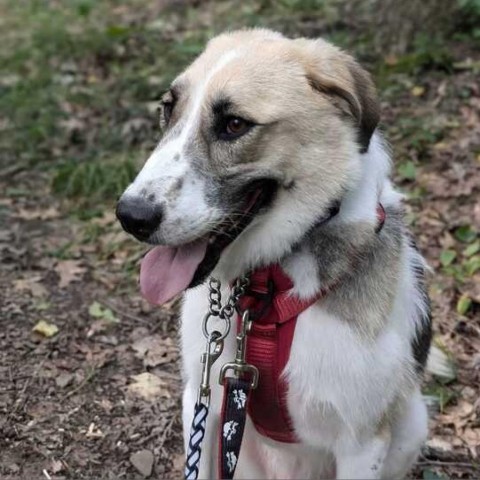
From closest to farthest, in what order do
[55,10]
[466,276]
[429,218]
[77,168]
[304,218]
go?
[304,218] < [466,276] < [429,218] < [77,168] < [55,10]

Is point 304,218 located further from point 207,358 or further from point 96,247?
point 96,247

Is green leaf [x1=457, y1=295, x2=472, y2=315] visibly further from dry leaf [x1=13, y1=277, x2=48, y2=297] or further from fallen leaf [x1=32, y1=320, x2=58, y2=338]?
dry leaf [x1=13, y1=277, x2=48, y2=297]

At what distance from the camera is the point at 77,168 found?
5.79 m

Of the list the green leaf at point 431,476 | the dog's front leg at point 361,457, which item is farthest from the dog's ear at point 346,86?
the green leaf at point 431,476

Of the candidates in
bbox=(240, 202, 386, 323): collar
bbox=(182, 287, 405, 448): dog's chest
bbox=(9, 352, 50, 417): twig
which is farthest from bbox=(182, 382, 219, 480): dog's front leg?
bbox=(9, 352, 50, 417): twig

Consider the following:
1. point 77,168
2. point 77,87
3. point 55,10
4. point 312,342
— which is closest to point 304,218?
point 312,342

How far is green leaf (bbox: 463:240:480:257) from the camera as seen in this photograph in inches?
182

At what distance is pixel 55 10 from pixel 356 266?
25.5ft

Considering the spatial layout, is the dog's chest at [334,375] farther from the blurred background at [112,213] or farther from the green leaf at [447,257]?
the green leaf at [447,257]

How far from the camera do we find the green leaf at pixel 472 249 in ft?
15.1

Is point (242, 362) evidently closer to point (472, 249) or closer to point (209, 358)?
point (209, 358)

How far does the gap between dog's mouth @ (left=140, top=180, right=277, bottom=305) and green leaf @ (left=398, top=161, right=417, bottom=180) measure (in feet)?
9.57

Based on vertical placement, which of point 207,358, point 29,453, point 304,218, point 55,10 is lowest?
point 55,10

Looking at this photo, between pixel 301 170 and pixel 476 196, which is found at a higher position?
pixel 301 170
